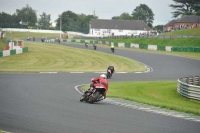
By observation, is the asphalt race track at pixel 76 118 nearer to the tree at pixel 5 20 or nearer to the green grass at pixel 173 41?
the green grass at pixel 173 41

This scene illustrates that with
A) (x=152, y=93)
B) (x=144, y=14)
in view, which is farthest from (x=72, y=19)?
(x=152, y=93)

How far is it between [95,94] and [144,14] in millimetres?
178577

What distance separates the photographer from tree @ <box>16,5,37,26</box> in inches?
6063

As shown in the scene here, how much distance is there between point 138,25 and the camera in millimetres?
150500

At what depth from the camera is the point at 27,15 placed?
159 m

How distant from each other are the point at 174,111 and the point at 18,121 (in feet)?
22.8

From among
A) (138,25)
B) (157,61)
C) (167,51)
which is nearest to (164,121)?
(157,61)

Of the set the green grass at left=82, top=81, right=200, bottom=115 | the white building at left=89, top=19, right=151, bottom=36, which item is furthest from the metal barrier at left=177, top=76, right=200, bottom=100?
the white building at left=89, top=19, right=151, bottom=36

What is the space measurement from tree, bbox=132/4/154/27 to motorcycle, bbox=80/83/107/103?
570ft

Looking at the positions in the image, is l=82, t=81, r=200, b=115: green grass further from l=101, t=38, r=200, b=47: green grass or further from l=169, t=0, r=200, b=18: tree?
l=169, t=0, r=200, b=18: tree

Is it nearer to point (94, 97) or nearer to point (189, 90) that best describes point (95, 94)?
point (94, 97)

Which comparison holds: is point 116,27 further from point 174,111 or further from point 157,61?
point 174,111

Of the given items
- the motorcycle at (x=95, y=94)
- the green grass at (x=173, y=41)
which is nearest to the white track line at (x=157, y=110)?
the motorcycle at (x=95, y=94)

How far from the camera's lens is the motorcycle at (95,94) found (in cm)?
1656
